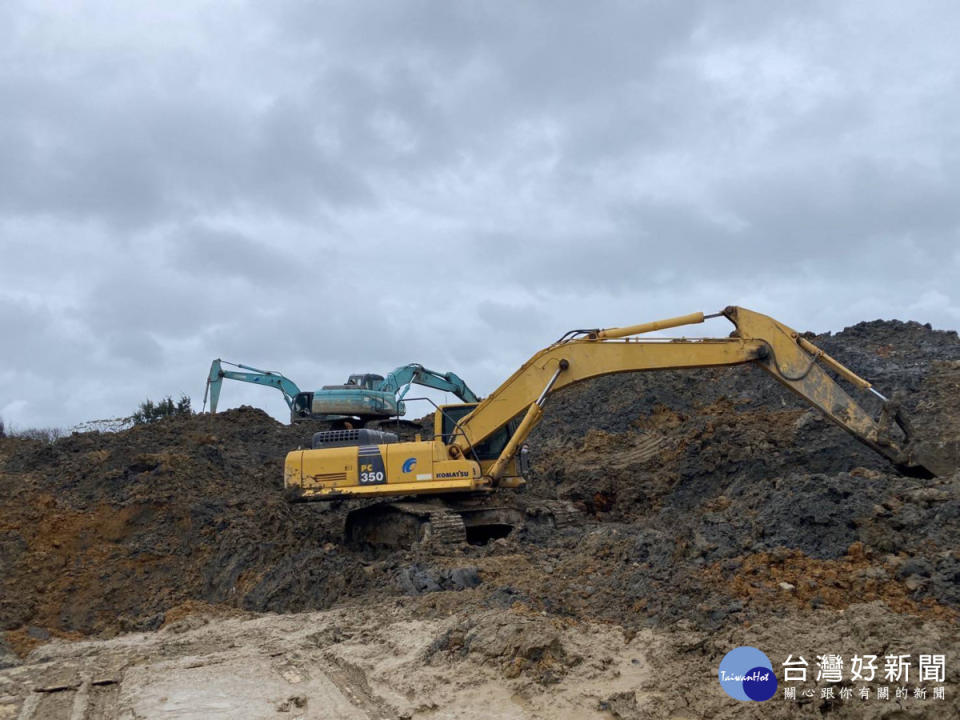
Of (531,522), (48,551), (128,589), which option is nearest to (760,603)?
(531,522)

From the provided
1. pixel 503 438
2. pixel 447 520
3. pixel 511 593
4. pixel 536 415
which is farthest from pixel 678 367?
pixel 511 593

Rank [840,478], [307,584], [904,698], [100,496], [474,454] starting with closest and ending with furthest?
1. [904,698]
2. [840,478]
3. [307,584]
4. [474,454]
5. [100,496]

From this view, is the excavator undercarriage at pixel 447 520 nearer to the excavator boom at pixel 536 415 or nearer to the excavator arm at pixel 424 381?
the excavator boom at pixel 536 415

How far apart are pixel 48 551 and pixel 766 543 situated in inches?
396

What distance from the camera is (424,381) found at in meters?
23.8

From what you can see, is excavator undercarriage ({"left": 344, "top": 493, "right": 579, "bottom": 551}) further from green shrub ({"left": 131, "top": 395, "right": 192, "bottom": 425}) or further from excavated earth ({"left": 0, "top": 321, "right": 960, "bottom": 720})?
green shrub ({"left": 131, "top": 395, "right": 192, "bottom": 425})

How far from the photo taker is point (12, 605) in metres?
11.4

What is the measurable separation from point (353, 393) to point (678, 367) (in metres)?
9.74

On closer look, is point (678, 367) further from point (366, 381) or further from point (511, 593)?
point (366, 381)

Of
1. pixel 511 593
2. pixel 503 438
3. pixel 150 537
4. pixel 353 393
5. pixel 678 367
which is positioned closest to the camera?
pixel 511 593

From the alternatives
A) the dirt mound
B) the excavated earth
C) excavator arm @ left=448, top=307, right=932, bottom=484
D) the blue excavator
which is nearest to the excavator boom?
excavator arm @ left=448, top=307, right=932, bottom=484

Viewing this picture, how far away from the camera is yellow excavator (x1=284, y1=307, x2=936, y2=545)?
11352 mm

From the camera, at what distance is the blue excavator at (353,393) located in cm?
2002

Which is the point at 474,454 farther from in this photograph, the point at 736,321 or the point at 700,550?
the point at 700,550
